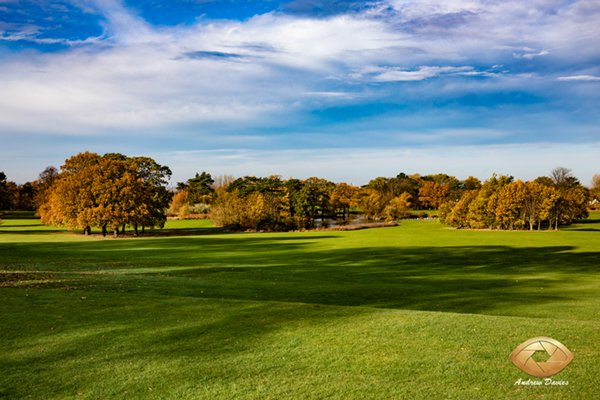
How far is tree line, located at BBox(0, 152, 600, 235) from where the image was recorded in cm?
4419

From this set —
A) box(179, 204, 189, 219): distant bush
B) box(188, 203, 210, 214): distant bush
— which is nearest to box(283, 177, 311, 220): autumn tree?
box(188, 203, 210, 214): distant bush

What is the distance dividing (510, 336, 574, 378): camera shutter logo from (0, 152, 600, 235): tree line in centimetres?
4398

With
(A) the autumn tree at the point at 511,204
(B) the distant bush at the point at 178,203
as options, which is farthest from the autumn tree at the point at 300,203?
(A) the autumn tree at the point at 511,204

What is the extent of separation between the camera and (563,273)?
19234 mm

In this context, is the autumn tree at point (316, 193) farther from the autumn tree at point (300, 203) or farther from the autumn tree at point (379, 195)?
the autumn tree at point (379, 195)

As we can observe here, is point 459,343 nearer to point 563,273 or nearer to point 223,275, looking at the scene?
point 223,275

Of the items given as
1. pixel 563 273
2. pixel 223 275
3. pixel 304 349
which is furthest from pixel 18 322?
pixel 563 273

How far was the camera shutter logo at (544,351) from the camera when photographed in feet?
19.3

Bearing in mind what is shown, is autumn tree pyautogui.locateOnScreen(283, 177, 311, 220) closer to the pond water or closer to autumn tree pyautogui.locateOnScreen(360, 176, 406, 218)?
the pond water

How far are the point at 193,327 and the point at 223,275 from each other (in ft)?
31.5

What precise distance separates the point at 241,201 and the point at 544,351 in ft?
195

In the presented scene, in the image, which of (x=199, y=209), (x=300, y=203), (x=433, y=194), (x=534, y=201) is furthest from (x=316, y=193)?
(x=433, y=194)

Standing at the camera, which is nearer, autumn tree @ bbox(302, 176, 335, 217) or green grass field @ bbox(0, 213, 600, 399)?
green grass field @ bbox(0, 213, 600, 399)

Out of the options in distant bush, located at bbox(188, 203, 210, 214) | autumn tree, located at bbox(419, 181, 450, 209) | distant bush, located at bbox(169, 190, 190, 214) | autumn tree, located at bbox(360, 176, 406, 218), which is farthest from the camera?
autumn tree, located at bbox(419, 181, 450, 209)
